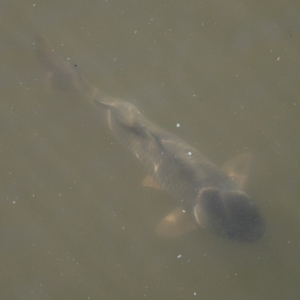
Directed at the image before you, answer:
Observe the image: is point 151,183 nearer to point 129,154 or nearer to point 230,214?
point 129,154

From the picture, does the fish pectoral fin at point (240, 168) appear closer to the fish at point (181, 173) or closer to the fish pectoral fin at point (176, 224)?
the fish at point (181, 173)

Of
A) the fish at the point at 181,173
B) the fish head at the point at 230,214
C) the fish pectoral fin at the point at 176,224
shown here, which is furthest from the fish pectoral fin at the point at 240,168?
the fish pectoral fin at the point at 176,224

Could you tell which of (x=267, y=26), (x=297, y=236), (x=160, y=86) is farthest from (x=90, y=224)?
(x=267, y=26)

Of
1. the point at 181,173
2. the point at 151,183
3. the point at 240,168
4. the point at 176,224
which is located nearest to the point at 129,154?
the point at 151,183

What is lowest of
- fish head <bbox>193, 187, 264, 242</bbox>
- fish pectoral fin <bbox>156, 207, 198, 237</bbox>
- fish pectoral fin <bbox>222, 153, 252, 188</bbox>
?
fish pectoral fin <bbox>156, 207, 198, 237</bbox>

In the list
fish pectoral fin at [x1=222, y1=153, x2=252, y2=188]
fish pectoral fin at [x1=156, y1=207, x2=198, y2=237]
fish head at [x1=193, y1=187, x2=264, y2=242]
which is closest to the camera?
fish head at [x1=193, y1=187, x2=264, y2=242]

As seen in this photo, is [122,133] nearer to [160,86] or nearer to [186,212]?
[160,86]

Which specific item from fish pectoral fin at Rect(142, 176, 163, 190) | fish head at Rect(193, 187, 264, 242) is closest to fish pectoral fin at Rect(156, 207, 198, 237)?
fish head at Rect(193, 187, 264, 242)

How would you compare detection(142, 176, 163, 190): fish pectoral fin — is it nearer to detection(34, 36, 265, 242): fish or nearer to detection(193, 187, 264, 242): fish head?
detection(34, 36, 265, 242): fish

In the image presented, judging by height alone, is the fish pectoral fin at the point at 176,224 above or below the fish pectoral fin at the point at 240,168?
below
